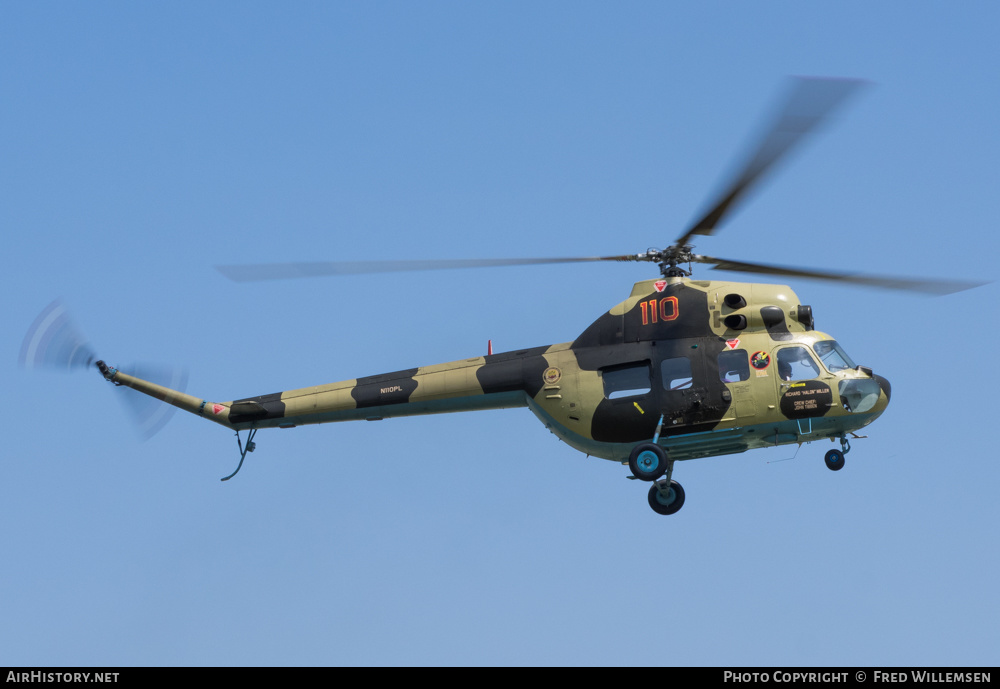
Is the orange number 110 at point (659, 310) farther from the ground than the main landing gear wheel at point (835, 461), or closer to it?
farther from the ground

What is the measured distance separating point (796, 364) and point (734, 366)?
1.26m

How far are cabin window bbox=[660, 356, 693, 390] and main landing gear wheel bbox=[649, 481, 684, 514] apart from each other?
2203 mm

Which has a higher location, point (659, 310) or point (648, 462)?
point (659, 310)

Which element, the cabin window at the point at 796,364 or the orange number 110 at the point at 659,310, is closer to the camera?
the cabin window at the point at 796,364

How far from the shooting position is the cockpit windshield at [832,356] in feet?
85.8

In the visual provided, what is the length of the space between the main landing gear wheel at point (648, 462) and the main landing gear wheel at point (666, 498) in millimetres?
1101

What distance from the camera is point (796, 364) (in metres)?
26.1

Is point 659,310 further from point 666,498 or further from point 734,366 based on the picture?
point 666,498

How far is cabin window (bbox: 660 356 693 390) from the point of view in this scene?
2653 cm

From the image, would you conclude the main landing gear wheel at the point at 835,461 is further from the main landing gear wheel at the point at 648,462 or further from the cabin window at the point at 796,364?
the main landing gear wheel at the point at 648,462

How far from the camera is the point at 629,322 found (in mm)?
27469

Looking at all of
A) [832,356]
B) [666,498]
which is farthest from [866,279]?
[666,498]
